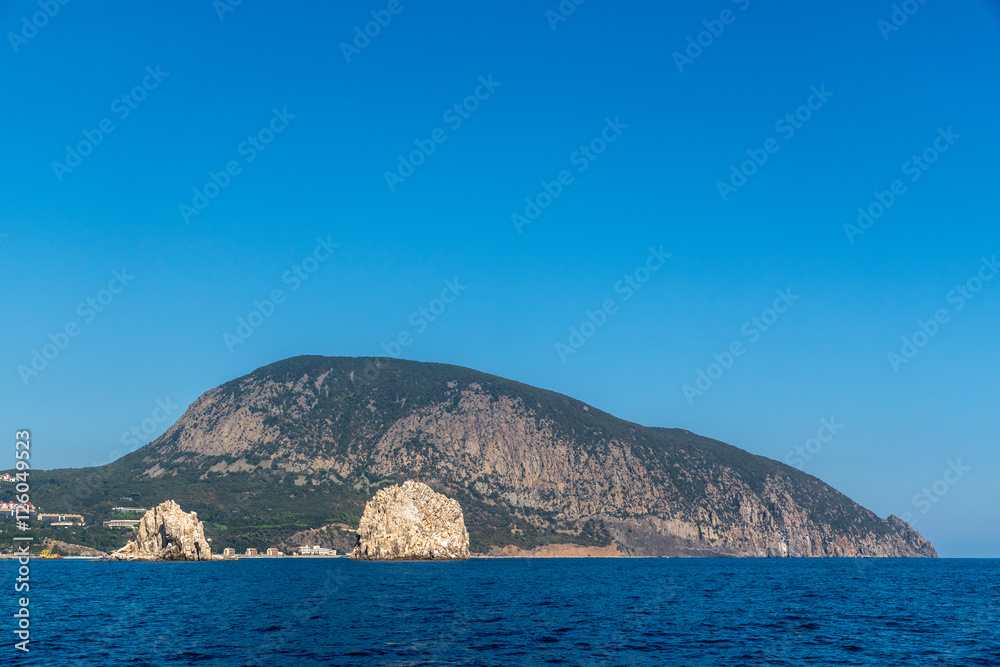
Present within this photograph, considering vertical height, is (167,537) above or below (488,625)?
above

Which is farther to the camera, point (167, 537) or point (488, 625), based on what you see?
point (167, 537)

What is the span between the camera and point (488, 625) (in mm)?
62750

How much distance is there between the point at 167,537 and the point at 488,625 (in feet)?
486

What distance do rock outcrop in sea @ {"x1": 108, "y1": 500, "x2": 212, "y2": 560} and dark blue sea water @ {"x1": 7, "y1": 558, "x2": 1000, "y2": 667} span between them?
7955 cm

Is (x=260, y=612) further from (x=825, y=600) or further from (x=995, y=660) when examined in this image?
(x=825, y=600)

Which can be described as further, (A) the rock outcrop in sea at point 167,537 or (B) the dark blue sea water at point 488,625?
(A) the rock outcrop in sea at point 167,537

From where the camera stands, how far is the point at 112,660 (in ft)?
153

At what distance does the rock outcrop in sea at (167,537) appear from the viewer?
602 feet

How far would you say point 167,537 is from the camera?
185500 mm

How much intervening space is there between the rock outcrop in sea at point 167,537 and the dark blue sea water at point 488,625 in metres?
79.6

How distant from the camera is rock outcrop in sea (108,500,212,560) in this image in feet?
602

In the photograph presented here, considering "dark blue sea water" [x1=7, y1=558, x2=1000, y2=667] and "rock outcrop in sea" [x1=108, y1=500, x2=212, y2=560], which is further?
"rock outcrop in sea" [x1=108, y1=500, x2=212, y2=560]

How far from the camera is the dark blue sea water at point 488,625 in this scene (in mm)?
49094

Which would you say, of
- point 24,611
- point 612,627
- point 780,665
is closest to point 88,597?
point 24,611
